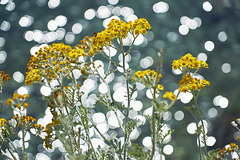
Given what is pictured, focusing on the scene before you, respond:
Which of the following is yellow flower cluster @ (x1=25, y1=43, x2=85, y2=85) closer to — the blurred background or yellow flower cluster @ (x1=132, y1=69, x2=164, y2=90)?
yellow flower cluster @ (x1=132, y1=69, x2=164, y2=90)

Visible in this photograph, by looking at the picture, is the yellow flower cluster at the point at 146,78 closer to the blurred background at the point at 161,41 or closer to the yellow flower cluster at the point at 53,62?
the yellow flower cluster at the point at 53,62

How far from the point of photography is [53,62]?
832mm

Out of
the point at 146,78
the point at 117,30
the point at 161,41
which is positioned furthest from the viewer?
the point at 161,41

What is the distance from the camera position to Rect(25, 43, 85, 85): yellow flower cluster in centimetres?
79

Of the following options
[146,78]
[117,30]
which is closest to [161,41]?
[117,30]

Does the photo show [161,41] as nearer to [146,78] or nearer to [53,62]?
[53,62]

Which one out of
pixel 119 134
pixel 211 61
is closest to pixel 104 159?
pixel 119 134

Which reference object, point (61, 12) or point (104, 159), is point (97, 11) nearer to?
point (61, 12)

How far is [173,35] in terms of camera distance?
243cm

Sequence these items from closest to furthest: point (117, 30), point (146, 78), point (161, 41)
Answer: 1. point (146, 78)
2. point (117, 30)
3. point (161, 41)

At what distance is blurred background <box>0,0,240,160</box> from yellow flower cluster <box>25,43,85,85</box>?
1313 mm

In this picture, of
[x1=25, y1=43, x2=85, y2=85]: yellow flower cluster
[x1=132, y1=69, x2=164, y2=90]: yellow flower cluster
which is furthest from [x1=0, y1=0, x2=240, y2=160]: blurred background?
[x1=132, y1=69, x2=164, y2=90]: yellow flower cluster

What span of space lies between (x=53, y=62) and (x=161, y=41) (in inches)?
66.7

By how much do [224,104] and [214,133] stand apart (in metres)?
0.28
